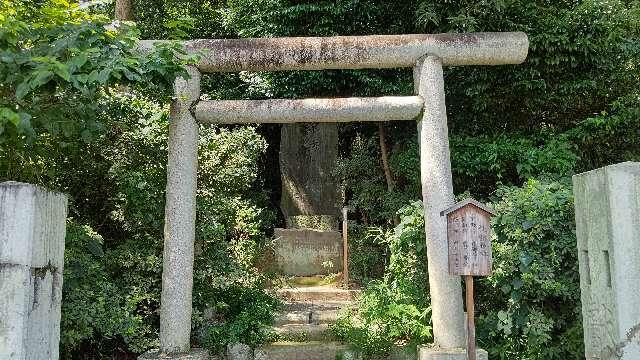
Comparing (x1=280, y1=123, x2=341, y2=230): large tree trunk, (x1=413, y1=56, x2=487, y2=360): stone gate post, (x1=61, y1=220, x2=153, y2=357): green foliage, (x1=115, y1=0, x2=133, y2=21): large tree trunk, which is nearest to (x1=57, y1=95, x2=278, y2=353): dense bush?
(x1=61, y1=220, x2=153, y2=357): green foliage

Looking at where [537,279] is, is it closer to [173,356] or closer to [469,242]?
[469,242]

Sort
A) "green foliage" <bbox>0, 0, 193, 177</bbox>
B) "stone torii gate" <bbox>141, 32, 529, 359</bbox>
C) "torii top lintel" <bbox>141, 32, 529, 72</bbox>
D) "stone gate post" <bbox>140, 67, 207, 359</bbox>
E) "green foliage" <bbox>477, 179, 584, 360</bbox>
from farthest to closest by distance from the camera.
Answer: "torii top lintel" <bbox>141, 32, 529, 72</bbox>
"stone torii gate" <bbox>141, 32, 529, 359</bbox>
"stone gate post" <bbox>140, 67, 207, 359</bbox>
"green foliage" <bbox>477, 179, 584, 360</bbox>
"green foliage" <bbox>0, 0, 193, 177</bbox>

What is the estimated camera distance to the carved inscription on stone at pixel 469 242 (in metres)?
4.45

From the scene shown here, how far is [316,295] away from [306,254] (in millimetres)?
1268

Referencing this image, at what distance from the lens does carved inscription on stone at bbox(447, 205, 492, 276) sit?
445 centimetres

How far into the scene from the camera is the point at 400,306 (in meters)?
6.28

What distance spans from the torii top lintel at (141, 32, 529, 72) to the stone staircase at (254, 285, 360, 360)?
334 centimetres

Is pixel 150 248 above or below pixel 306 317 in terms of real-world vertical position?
above

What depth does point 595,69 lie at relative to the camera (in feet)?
26.7

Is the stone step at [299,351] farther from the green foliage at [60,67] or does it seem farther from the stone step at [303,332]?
the green foliage at [60,67]

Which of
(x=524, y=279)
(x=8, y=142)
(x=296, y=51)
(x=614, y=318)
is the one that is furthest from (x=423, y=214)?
(x=8, y=142)

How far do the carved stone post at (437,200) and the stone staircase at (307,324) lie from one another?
4.11ft

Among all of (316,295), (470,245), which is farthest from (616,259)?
(316,295)

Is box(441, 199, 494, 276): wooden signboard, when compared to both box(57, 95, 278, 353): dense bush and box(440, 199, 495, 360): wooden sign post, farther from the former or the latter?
box(57, 95, 278, 353): dense bush
